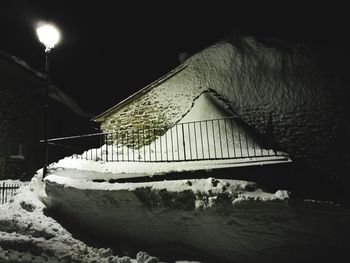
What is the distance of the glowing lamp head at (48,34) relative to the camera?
23.4ft

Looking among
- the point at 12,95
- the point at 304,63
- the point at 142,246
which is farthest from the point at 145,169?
the point at 12,95

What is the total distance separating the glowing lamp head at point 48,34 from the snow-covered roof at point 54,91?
29.8ft

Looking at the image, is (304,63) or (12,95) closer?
(304,63)

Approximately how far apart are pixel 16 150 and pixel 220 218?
14677 mm

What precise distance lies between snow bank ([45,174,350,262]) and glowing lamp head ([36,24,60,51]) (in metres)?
4.07

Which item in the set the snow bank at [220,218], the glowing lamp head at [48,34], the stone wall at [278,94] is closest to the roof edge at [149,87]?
the stone wall at [278,94]

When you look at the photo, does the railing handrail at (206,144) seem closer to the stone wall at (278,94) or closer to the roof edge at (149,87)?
the stone wall at (278,94)

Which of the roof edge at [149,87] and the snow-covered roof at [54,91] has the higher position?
the snow-covered roof at [54,91]

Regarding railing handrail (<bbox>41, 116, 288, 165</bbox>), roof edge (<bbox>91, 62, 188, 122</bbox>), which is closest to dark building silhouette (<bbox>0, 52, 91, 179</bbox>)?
roof edge (<bbox>91, 62, 188, 122</bbox>)

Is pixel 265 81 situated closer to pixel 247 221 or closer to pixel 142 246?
pixel 247 221

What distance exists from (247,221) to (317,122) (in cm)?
498

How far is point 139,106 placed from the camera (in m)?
11.0

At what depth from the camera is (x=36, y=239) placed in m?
5.14

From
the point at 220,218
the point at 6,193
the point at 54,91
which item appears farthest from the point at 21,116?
the point at 220,218
